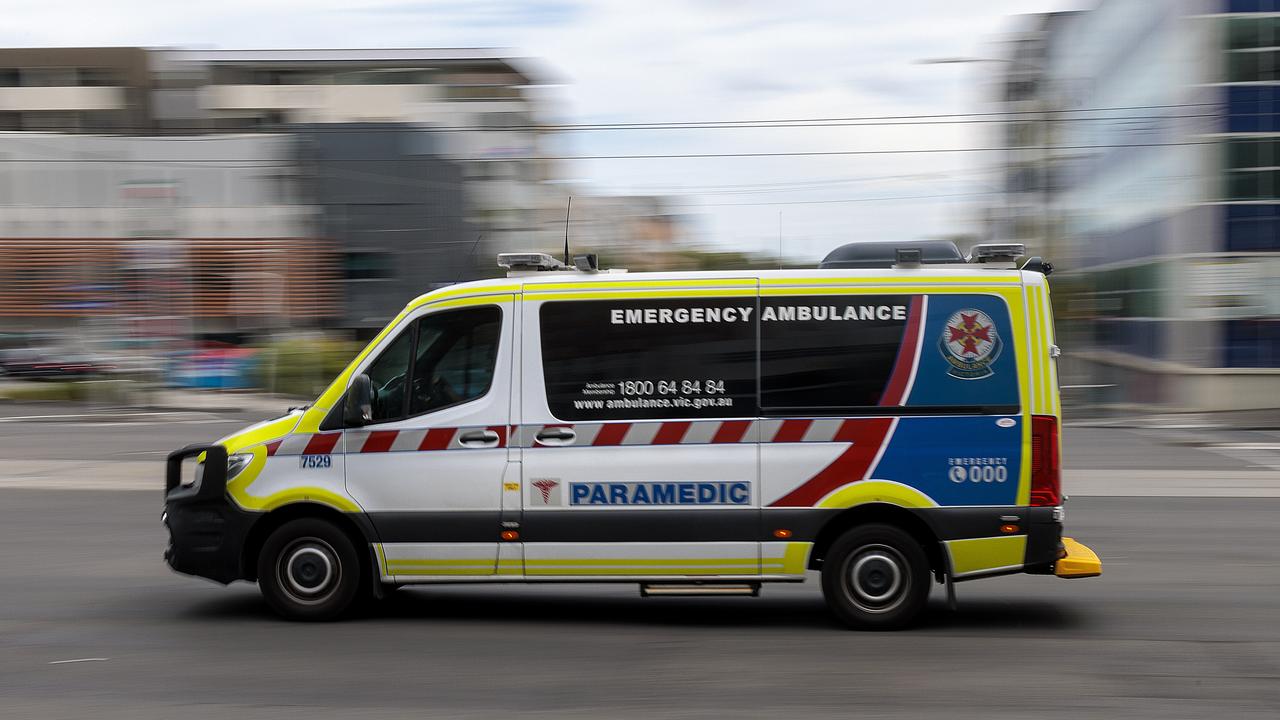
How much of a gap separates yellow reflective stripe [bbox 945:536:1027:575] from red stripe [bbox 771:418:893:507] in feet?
2.15

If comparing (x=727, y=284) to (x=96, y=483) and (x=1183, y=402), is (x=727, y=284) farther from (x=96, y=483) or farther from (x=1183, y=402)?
(x=1183, y=402)

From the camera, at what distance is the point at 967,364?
7258 mm

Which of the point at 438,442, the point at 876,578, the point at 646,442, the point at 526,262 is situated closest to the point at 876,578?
Answer: the point at 876,578

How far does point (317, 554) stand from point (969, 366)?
154 inches

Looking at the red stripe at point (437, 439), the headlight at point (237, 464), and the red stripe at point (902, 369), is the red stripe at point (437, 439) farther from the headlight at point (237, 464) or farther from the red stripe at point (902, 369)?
the red stripe at point (902, 369)

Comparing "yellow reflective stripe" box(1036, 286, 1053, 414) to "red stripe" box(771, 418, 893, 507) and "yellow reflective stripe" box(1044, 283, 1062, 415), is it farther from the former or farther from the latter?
"red stripe" box(771, 418, 893, 507)

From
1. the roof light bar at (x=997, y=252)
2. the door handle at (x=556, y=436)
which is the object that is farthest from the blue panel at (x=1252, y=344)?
the door handle at (x=556, y=436)

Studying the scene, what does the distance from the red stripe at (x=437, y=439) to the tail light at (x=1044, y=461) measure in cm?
328

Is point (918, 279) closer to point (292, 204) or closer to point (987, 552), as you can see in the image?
point (987, 552)

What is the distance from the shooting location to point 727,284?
741 cm

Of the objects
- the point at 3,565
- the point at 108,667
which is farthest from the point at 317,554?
the point at 3,565

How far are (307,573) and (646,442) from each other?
2168 millimetres

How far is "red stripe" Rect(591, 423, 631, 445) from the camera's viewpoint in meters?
7.37

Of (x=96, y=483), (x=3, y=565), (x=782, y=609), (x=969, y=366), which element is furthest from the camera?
(x=96, y=483)
